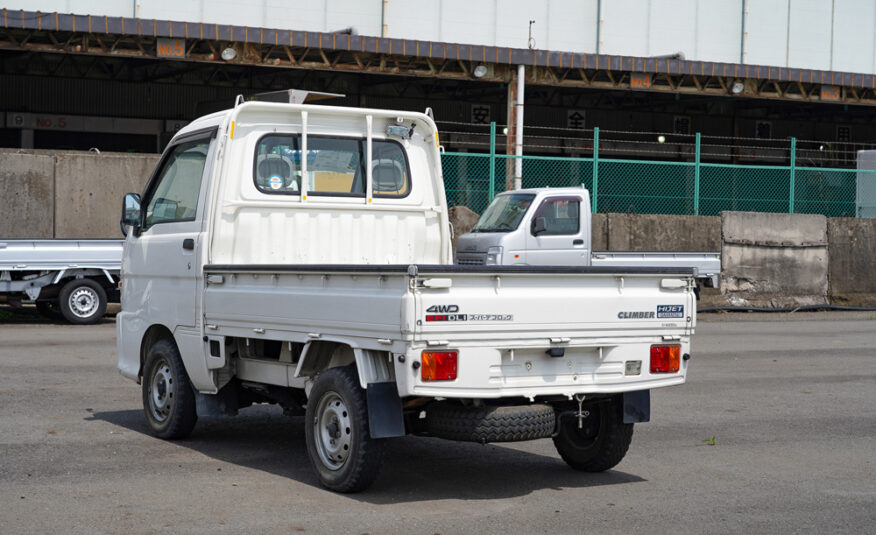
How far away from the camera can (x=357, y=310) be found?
6.47m

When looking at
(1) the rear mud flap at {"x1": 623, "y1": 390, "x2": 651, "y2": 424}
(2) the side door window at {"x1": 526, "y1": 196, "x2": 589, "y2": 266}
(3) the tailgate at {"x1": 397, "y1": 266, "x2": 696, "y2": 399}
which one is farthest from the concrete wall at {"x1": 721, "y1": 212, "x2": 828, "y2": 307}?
(3) the tailgate at {"x1": 397, "y1": 266, "x2": 696, "y2": 399}

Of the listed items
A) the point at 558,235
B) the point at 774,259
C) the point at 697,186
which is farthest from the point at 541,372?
the point at 697,186

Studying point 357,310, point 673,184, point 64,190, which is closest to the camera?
point 357,310

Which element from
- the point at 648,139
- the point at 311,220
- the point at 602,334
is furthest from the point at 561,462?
the point at 648,139

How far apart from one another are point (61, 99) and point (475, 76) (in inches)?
604

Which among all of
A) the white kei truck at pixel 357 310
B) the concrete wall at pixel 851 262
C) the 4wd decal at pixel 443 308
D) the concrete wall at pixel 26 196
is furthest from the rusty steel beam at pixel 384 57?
the 4wd decal at pixel 443 308

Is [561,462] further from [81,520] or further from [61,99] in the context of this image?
[61,99]

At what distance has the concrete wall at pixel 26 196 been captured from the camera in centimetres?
2080

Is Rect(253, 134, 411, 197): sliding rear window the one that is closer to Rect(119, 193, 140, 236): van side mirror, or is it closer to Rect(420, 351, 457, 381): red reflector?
Rect(119, 193, 140, 236): van side mirror

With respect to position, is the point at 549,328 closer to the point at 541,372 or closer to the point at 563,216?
the point at 541,372

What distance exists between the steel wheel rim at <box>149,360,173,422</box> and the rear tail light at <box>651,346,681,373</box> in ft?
11.8

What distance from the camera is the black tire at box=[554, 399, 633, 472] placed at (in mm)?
7238

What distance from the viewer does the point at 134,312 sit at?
9.00 meters

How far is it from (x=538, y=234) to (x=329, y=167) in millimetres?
11110
